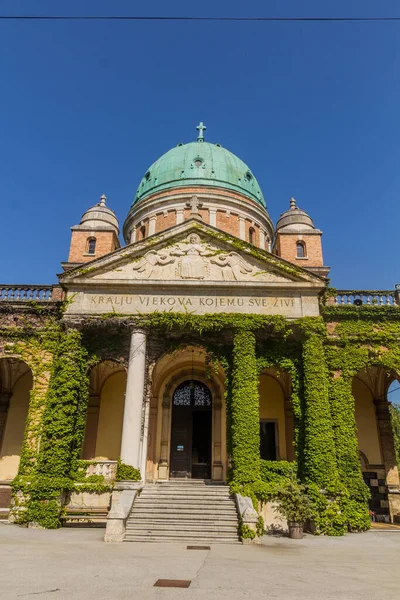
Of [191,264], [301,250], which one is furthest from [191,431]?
[301,250]

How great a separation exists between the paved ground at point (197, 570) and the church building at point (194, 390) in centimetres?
200

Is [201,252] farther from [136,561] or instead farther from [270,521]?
[136,561]

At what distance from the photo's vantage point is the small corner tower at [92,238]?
24344mm

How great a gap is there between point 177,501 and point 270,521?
3.33 meters

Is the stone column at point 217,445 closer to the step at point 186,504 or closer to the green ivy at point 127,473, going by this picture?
the step at point 186,504

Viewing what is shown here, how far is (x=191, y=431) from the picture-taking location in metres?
21.5

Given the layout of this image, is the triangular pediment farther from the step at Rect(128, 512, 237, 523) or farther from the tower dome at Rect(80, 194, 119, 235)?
the step at Rect(128, 512, 237, 523)

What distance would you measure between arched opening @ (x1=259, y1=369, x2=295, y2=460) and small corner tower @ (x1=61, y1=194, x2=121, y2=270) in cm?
1150

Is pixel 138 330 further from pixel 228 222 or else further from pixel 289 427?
pixel 228 222

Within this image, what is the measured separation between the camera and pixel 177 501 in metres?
14.8

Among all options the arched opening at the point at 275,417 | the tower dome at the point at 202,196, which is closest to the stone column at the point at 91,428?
the arched opening at the point at 275,417

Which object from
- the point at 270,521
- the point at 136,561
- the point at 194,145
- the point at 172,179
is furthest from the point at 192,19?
the point at 194,145

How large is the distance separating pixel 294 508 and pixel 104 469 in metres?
7.26

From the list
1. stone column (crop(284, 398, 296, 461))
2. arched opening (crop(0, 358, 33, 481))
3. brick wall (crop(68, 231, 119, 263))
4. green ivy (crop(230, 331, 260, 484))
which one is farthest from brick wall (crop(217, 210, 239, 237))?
arched opening (crop(0, 358, 33, 481))
